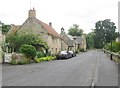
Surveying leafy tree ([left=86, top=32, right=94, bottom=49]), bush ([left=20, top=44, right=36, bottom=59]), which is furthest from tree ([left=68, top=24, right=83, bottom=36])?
bush ([left=20, top=44, right=36, bottom=59])

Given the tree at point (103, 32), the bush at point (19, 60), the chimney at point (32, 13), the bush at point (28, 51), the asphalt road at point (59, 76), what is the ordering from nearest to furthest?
the asphalt road at point (59, 76) < the bush at point (19, 60) < the bush at point (28, 51) < the chimney at point (32, 13) < the tree at point (103, 32)

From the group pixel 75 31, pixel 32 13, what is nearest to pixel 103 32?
pixel 75 31

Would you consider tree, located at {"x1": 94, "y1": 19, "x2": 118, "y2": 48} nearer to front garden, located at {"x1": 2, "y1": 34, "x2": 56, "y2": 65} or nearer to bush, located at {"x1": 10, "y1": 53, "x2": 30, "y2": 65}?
front garden, located at {"x1": 2, "y1": 34, "x2": 56, "y2": 65}

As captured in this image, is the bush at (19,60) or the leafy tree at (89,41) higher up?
the leafy tree at (89,41)

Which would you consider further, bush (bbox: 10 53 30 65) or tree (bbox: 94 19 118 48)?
tree (bbox: 94 19 118 48)

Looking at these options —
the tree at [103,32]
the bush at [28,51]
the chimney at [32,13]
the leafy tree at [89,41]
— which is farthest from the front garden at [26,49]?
the leafy tree at [89,41]

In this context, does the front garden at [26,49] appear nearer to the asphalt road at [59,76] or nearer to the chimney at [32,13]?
the chimney at [32,13]

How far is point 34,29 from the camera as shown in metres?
60.8

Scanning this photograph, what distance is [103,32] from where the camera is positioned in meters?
148

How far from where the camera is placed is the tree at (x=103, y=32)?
143375 millimetres

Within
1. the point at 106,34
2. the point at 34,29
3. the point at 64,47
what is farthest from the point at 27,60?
the point at 106,34

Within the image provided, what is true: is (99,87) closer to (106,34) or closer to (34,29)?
(34,29)

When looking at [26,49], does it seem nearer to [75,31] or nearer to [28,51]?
[28,51]

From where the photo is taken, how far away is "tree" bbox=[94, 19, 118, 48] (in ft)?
470
